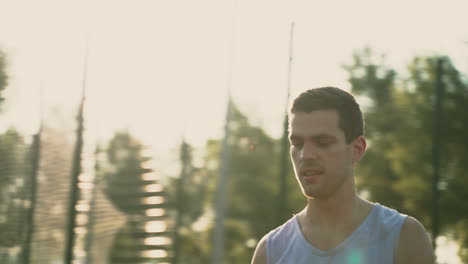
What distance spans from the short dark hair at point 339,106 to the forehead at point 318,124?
2cm

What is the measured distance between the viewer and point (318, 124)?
2.13 meters

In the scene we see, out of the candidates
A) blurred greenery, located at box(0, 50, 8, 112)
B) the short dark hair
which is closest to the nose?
the short dark hair

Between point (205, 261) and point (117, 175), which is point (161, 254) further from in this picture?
point (205, 261)

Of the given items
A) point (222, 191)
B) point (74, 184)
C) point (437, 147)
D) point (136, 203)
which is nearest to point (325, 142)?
point (74, 184)

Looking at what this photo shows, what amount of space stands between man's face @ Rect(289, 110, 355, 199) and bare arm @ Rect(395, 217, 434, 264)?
10.6 inches

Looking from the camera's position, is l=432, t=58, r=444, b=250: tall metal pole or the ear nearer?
the ear

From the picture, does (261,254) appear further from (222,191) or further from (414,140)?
(414,140)

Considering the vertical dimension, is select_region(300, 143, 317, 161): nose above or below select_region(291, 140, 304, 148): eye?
below

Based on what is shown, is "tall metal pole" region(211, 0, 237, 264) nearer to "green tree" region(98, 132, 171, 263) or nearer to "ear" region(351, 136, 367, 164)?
"green tree" region(98, 132, 171, 263)

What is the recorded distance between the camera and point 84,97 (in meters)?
6.43

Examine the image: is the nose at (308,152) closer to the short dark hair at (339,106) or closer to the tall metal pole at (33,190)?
the short dark hair at (339,106)

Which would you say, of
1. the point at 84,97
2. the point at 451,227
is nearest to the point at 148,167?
the point at 84,97

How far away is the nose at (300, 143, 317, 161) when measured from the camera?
210 centimetres

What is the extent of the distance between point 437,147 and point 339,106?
572cm
